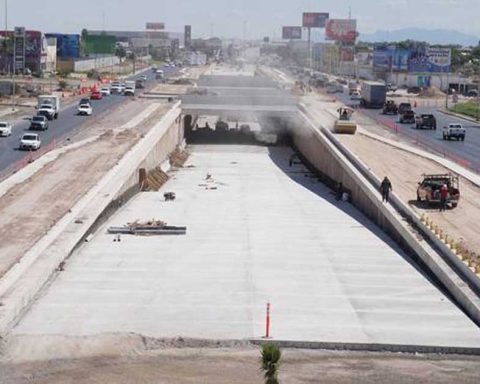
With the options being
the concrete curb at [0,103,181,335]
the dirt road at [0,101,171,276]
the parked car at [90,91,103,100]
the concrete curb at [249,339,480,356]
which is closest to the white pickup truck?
the dirt road at [0,101,171,276]

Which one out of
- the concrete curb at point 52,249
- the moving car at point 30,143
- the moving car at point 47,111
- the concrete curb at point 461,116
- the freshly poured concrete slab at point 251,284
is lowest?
the freshly poured concrete slab at point 251,284

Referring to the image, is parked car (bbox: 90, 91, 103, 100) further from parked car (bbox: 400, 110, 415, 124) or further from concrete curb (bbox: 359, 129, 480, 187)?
concrete curb (bbox: 359, 129, 480, 187)

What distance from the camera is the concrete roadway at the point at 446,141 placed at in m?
60.7

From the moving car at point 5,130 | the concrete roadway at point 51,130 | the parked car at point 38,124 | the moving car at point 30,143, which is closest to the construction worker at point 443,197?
the concrete roadway at point 51,130

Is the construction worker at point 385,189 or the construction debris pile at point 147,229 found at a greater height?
the construction worker at point 385,189

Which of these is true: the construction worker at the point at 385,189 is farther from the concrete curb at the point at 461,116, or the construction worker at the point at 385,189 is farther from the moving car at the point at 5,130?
the concrete curb at the point at 461,116

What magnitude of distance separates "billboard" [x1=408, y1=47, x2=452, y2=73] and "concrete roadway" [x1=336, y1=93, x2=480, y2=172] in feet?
147

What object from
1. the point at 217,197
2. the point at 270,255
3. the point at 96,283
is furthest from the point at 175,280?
the point at 217,197

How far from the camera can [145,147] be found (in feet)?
186

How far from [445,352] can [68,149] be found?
3673cm

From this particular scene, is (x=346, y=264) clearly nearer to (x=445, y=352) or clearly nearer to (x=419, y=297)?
(x=419, y=297)

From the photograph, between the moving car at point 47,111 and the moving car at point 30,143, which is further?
the moving car at point 47,111

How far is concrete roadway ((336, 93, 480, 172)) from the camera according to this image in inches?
2391

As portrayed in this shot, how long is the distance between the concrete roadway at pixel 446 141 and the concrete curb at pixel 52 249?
63.4 ft
